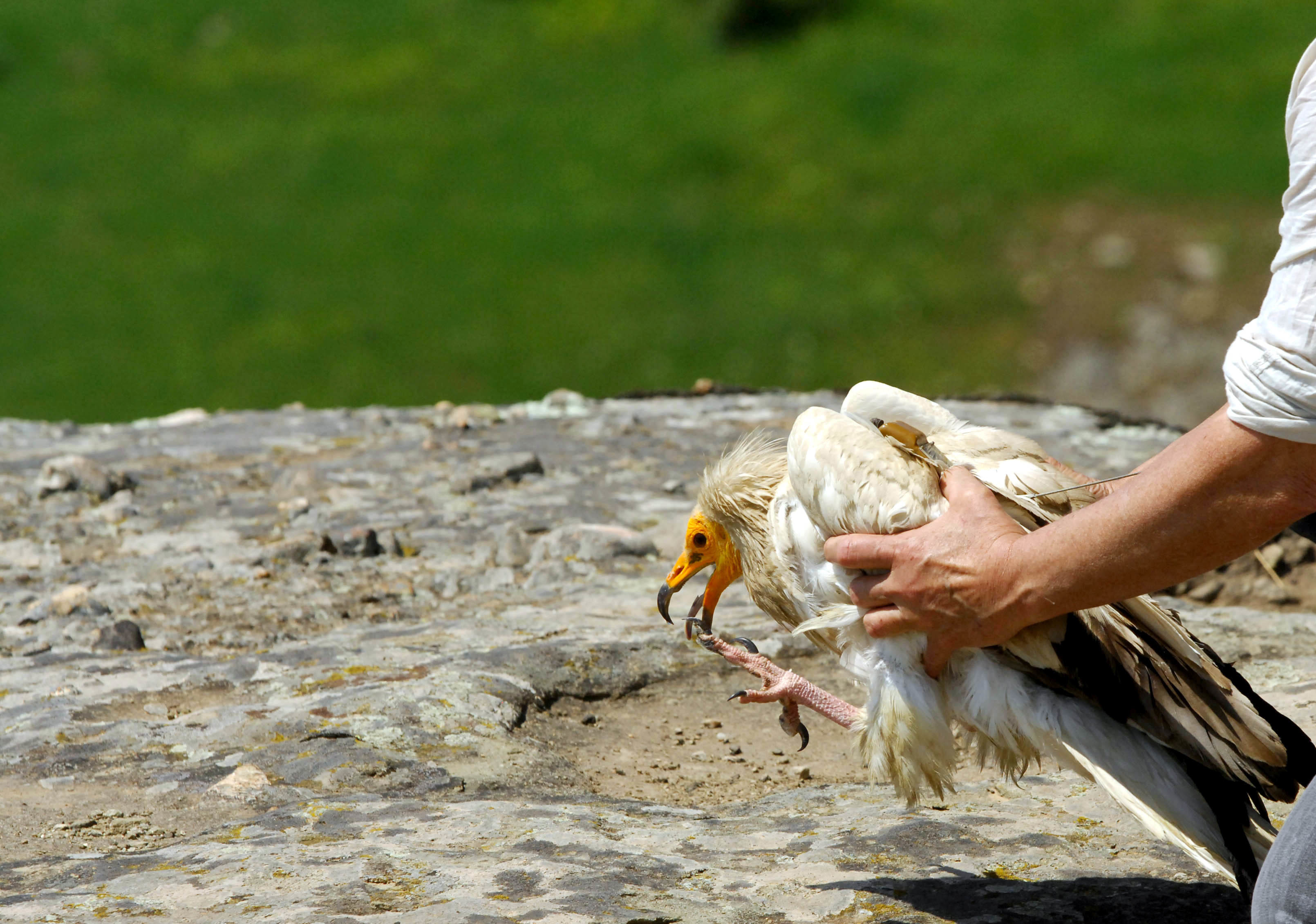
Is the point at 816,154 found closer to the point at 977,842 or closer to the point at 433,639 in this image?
the point at 433,639

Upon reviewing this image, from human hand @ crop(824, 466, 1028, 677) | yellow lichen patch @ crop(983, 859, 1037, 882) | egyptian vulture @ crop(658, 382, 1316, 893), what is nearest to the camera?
human hand @ crop(824, 466, 1028, 677)

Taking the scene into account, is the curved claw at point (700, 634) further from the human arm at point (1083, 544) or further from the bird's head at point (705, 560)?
the human arm at point (1083, 544)

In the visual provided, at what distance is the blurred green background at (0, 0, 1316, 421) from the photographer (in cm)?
1062

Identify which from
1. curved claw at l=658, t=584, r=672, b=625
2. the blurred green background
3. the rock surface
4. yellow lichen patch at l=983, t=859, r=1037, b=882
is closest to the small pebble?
the rock surface

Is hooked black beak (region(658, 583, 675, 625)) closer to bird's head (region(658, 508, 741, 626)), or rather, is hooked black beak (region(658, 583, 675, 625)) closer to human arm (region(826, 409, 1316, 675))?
bird's head (region(658, 508, 741, 626))

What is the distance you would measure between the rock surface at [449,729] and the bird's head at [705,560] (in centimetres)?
46

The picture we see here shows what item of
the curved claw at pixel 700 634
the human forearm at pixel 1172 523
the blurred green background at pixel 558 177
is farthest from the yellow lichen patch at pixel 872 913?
the blurred green background at pixel 558 177

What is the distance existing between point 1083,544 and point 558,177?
1041 centimetres

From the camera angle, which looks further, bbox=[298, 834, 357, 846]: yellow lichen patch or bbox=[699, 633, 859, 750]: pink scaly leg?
bbox=[699, 633, 859, 750]: pink scaly leg

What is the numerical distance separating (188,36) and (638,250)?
21.7 feet


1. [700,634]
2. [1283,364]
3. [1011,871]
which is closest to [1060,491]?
[1283,364]

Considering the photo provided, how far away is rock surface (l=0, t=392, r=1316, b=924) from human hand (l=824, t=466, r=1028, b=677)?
1.65 feet

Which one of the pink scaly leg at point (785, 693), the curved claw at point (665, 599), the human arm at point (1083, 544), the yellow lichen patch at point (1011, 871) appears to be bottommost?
the yellow lichen patch at point (1011, 871)

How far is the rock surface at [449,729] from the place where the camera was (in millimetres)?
2453
